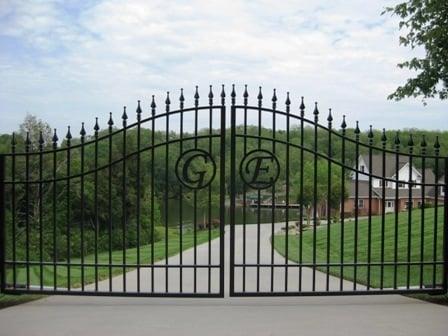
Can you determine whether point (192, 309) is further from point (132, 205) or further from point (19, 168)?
point (132, 205)

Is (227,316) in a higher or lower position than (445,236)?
lower

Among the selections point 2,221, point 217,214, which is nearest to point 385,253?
point 2,221

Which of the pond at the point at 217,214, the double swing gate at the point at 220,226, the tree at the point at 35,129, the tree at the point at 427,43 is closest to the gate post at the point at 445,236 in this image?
the double swing gate at the point at 220,226

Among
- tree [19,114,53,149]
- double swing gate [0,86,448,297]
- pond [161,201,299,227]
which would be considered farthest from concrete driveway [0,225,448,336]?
pond [161,201,299,227]

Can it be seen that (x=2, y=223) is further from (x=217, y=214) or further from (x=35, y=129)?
(x=217, y=214)

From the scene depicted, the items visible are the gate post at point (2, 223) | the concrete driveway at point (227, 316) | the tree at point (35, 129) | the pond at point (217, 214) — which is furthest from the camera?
the pond at point (217, 214)

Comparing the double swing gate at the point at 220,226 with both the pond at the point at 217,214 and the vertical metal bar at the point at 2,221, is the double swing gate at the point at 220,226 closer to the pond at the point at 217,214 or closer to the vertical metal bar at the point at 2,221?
the vertical metal bar at the point at 2,221

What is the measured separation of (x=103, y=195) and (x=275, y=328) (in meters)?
20.1

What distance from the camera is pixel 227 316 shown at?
5613mm

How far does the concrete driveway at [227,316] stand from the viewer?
16.8ft

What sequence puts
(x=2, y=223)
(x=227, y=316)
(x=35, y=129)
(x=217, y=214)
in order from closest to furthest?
(x=227, y=316) → (x=2, y=223) → (x=35, y=129) → (x=217, y=214)

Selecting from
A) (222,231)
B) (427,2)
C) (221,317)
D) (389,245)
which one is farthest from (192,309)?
(389,245)

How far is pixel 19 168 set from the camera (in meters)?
19.2

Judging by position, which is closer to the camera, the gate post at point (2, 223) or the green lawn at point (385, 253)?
the gate post at point (2, 223)
